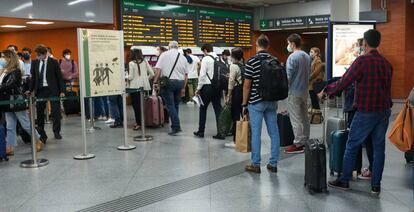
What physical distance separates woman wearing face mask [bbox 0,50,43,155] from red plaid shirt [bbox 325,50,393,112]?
439cm

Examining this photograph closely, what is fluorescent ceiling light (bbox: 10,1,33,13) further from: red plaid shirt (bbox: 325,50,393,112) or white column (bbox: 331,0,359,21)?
red plaid shirt (bbox: 325,50,393,112)

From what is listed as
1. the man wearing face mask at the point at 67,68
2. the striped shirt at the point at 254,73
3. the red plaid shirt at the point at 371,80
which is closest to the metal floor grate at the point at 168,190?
the striped shirt at the point at 254,73

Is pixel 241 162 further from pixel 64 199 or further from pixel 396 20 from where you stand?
pixel 396 20

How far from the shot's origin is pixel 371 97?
3.86 m

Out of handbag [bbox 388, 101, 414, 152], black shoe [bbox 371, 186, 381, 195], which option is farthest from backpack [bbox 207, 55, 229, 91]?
handbag [bbox 388, 101, 414, 152]

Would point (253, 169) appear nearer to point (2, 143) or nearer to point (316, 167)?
point (316, 167)

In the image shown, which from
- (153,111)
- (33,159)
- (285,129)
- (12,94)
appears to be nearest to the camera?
(33,159)

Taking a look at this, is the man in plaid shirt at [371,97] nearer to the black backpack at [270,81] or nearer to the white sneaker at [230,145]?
the black backpack at [270,81]

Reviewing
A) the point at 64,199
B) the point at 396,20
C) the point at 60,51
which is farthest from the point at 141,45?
the point at 64,199

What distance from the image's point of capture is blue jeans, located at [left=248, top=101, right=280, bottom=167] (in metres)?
4.78

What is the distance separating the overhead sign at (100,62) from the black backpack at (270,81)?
2.36 meters

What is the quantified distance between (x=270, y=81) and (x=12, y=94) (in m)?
3.63

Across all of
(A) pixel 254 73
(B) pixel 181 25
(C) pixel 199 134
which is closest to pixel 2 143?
(C) pixel 199 134

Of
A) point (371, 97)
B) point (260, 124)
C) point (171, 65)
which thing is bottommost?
point (260, 124)
